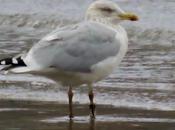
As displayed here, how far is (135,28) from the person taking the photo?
12.9 meters

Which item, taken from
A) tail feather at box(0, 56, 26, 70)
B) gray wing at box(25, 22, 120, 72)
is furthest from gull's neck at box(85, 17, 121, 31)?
tail feather at box(0, 56, 26, 70)

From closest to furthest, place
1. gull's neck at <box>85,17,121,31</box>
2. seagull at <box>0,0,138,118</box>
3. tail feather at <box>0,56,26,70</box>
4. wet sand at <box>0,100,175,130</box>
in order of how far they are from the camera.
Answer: wet sand at <box>0,100,175,130</box> < tail feather at <box>0,56,26,70</box> < seagull at <box>0,0,138,118</box> < gull's neck at <box>85,17,121,31</box>

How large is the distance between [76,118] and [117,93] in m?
1.16

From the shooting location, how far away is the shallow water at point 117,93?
6668mm

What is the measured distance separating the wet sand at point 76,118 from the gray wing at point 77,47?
460mm

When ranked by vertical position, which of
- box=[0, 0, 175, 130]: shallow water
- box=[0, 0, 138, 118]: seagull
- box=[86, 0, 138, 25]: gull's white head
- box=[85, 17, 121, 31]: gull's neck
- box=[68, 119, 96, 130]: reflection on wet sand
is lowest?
box=[0, 0, 175, 130]: shallow water

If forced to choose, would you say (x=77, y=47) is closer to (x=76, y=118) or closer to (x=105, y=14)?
(x=105, y=14)

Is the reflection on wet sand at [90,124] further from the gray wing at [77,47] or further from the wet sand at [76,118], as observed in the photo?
the gray wing at [77,47]

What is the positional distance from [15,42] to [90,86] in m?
4.81

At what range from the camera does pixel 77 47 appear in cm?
698

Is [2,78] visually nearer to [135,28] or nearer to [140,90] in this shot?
[140,90]

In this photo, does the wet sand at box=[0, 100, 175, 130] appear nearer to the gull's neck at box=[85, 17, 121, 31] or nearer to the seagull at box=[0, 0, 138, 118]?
the seagull at box=[0, 0, 138, 118]

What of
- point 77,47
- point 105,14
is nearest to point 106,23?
point 105,14

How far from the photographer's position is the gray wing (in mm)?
6898
